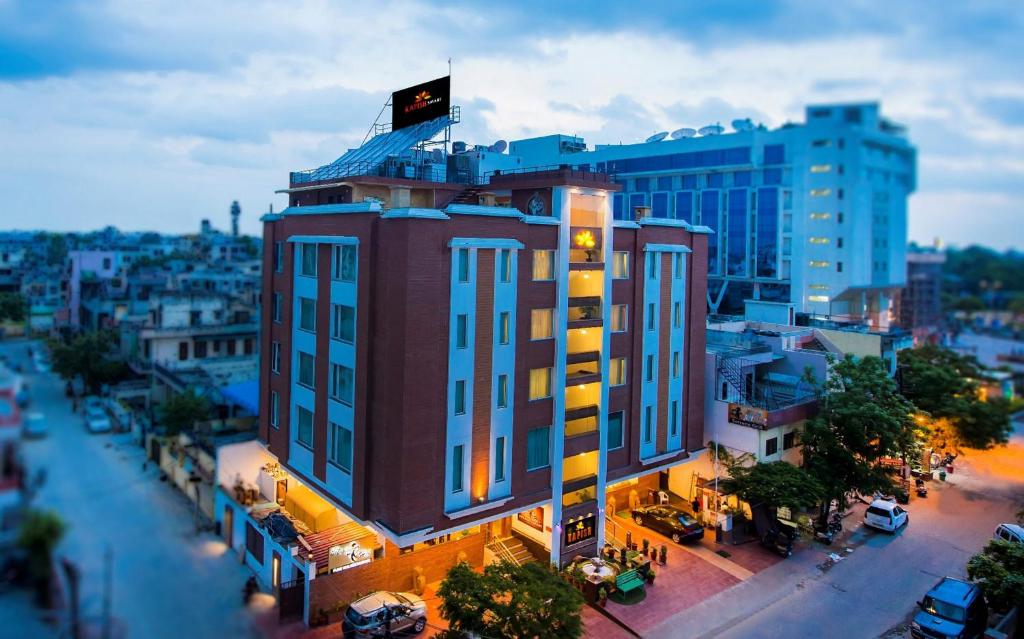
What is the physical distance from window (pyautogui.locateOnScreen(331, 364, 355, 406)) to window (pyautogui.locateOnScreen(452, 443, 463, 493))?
2582mm

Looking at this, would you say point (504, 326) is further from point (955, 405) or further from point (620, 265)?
point (955, 405)

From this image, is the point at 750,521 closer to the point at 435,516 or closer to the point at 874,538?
the point at 874,538

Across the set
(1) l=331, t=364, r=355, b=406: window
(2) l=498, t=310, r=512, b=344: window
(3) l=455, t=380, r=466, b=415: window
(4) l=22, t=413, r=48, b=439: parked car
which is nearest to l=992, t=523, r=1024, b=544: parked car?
(2) l=498, t=310, r=512, b=344: window

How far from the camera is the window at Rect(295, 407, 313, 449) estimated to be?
1600cm

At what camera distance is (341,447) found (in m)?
14.8

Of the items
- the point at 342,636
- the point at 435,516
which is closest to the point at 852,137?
the point at 435,516

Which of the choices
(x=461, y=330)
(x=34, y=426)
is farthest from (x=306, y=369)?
(x=34, y=426)

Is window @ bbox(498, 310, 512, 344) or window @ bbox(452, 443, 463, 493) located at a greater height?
window @ bbox(498, 310, 512, 344)

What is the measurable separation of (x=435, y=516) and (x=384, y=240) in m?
5.89

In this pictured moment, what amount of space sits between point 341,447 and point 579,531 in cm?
620

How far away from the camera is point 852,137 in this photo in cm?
464

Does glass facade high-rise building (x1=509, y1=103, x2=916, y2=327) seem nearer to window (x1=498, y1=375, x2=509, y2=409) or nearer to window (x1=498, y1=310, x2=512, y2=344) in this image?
Result: window (x1=498, y1=310, x2=512, y2=344)

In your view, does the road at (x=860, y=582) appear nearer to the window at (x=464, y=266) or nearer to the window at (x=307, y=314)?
the window at (x=464, y=266)

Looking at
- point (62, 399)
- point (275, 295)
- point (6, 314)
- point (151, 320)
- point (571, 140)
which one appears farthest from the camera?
point (571, 140)
